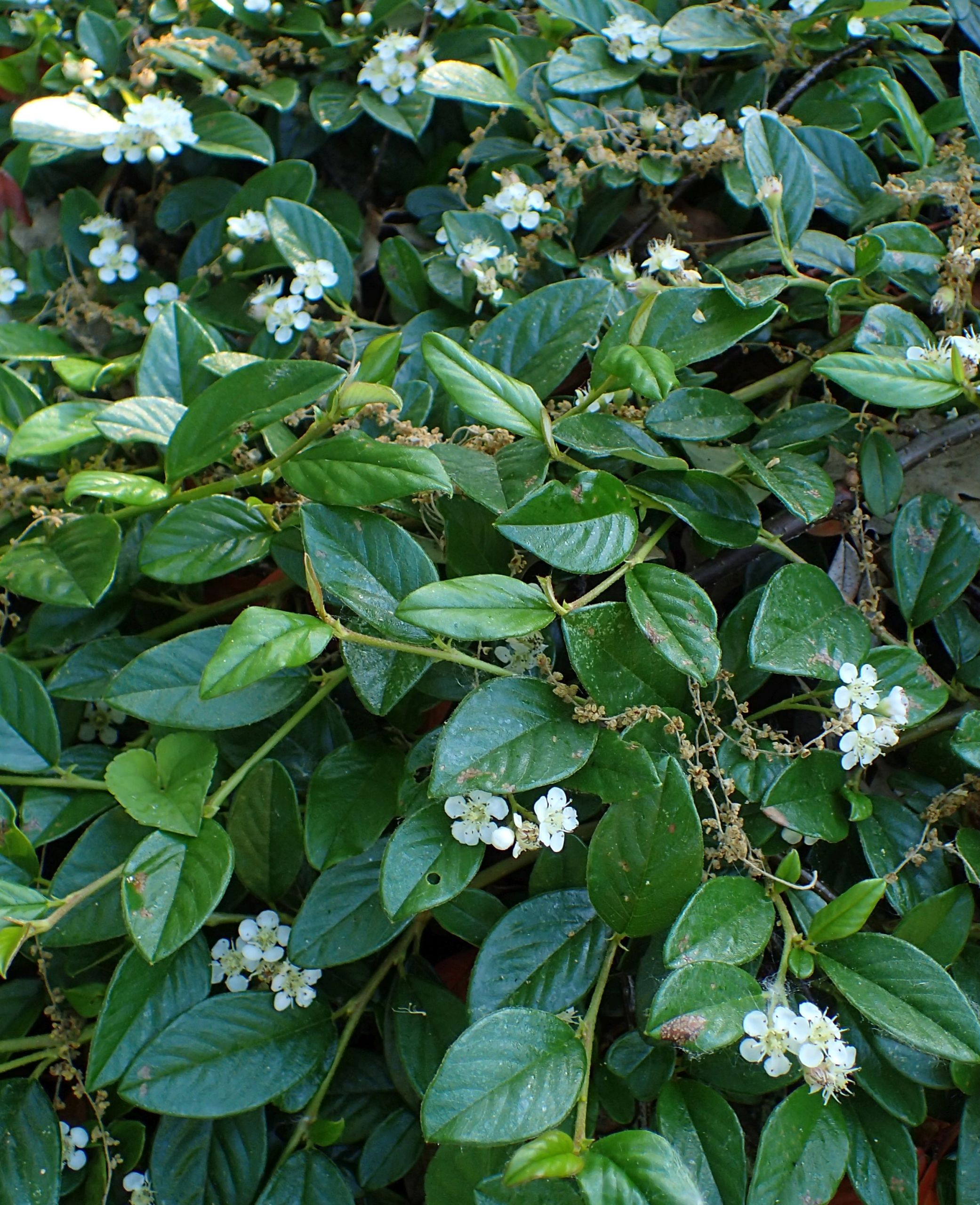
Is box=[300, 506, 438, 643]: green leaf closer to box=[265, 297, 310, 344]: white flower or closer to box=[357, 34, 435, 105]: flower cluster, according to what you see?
box=[265, 297, 310, 344]: white flower

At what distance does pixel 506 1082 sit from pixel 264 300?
91cm

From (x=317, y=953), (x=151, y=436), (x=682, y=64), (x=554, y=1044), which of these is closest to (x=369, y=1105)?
(x=317, y=953)

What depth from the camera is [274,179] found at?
4.03 feet

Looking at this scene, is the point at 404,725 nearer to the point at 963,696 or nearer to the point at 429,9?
the point at 963,696

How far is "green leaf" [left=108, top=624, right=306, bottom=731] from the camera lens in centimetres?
84

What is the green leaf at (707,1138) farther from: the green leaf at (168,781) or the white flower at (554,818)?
the green leaf at (168,781)

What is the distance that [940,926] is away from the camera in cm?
79

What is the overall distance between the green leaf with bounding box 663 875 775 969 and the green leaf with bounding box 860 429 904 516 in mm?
424

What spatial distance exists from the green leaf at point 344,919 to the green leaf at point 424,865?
10 cm

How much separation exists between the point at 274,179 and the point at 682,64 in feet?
1.87

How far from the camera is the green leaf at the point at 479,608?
697 millimetres

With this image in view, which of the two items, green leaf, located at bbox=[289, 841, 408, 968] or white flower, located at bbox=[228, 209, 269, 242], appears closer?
green leaf, located at bbox=[289, 841, 408, 968]

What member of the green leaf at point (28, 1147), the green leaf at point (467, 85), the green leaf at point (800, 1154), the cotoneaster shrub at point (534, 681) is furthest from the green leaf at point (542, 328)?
the green leaf at point (28, 1147)

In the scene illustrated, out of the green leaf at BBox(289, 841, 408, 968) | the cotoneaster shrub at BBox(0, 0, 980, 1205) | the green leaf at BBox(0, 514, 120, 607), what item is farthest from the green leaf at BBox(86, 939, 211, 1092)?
the green leaf at BBox(0, 514, 120, 607)
